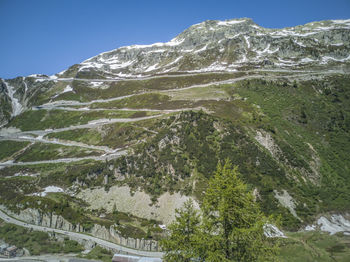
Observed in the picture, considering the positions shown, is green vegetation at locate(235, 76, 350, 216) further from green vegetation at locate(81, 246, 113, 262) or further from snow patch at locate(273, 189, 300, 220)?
green vegetation at locate(81, 246, 113, 262)

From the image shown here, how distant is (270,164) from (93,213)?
36239mm

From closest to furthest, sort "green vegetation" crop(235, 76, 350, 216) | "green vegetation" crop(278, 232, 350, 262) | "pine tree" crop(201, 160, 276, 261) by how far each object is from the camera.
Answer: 1. "pine tree" crop(201, 160, 276, 261)
2. "green vegetation" crop(278, 232, 350, 262)
3. "green vegetation" crop(235, 76, 350, 216)

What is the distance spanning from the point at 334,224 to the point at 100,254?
36970 mm

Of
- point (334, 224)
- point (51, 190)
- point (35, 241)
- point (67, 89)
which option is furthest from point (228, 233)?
point (67, 89)

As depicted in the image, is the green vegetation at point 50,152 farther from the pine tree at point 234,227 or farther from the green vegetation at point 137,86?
the pine tree at point 234,227

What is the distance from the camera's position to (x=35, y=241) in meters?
30.5

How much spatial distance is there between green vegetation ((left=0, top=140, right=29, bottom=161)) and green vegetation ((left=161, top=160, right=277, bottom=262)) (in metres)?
93.3

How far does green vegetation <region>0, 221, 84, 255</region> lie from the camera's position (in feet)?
94.5

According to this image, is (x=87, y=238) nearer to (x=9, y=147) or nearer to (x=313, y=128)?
(x=313, y=128)

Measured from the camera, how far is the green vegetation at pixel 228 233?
10.7m

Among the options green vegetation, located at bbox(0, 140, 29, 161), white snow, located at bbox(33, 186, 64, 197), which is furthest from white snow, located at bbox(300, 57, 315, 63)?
green vegetation, located at bbox(0, 140, 29, 161)

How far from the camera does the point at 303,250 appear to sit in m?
25.7

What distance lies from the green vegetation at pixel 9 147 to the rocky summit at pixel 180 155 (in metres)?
0.60

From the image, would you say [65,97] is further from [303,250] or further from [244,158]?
[303,250]
